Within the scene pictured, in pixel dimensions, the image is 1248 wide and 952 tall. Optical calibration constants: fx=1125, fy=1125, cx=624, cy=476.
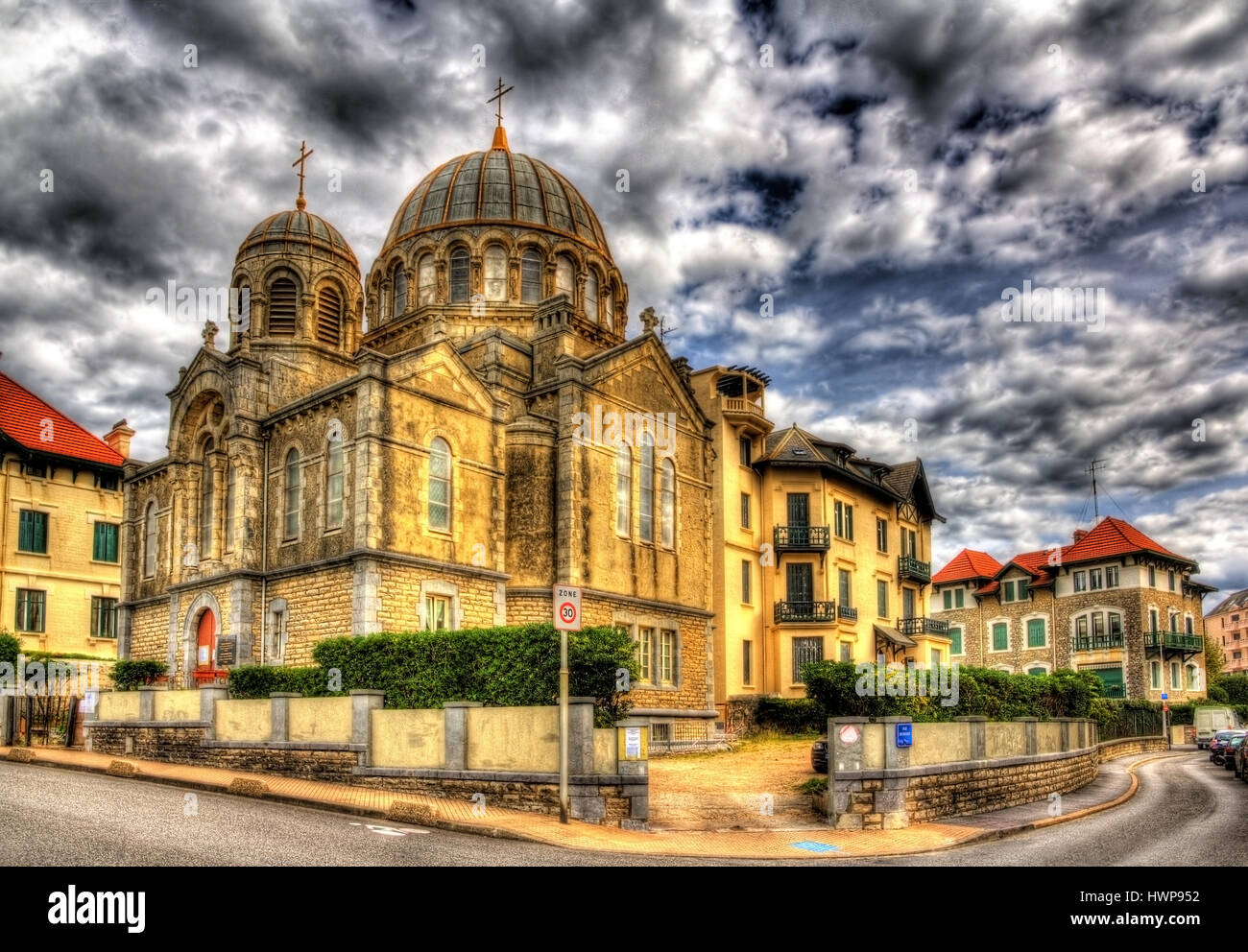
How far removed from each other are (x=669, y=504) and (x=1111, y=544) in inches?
1303

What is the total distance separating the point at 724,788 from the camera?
70.2 feet

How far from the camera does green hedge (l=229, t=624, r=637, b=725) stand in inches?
770

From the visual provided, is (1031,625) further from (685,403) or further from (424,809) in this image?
(424,809)

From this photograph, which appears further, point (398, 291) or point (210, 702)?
point (398, 291)

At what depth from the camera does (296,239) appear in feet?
108

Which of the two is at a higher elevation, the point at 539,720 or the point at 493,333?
the point at 493,333

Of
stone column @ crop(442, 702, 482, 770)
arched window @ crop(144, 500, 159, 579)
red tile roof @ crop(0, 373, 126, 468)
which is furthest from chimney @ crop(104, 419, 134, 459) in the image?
stone column @ crop(442, 702, 482, 770)

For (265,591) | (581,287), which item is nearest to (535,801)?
(265,591)

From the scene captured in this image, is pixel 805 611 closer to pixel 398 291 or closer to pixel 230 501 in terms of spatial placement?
pixel 398 291

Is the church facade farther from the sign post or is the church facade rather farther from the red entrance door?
the sign post

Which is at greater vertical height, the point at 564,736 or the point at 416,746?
the point at 564,736
